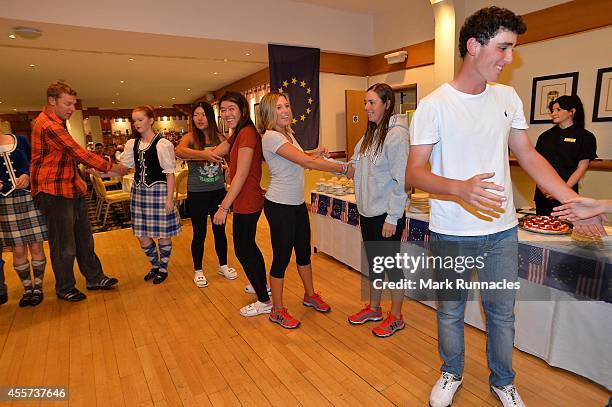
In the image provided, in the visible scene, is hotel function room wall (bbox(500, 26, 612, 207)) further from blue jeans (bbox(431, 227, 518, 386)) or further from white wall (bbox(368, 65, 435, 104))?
blue jeans (bbox(431, 227, 518, 386))

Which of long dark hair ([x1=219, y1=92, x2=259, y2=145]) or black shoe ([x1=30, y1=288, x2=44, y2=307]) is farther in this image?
black shoe ([x1=30, y1=288, x2=44, y2=307])

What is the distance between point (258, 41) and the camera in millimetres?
5289

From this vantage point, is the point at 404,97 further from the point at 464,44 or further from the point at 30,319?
the point at 30,319

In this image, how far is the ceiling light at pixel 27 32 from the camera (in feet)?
13.6

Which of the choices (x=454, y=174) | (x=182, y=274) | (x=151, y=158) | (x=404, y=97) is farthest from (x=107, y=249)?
(x=404, y=97)

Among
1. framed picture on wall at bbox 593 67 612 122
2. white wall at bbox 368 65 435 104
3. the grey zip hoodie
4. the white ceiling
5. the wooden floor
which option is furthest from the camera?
white wall at bbox 368 65 435 104

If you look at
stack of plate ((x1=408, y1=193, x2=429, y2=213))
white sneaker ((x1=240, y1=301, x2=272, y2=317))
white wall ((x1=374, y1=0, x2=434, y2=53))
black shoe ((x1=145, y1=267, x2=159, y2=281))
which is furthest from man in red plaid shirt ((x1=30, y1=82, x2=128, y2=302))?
white wall ((x1=374, y1=0, x2=434, y2=53))

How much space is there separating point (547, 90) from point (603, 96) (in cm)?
57

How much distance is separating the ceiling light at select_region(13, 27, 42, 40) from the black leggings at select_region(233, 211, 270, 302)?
3816 mm

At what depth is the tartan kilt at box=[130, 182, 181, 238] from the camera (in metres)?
3.06

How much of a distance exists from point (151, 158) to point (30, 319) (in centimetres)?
147

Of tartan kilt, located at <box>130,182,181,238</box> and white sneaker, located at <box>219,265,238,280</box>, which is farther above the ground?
tartan kilt, located at <box>130,182,181,238</box>

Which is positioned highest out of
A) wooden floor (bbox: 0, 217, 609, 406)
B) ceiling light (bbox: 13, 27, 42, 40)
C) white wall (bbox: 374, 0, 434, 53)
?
white wall (bbox: 374, 0, 434, 53)

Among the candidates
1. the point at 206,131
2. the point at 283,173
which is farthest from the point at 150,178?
the point at 283,173
